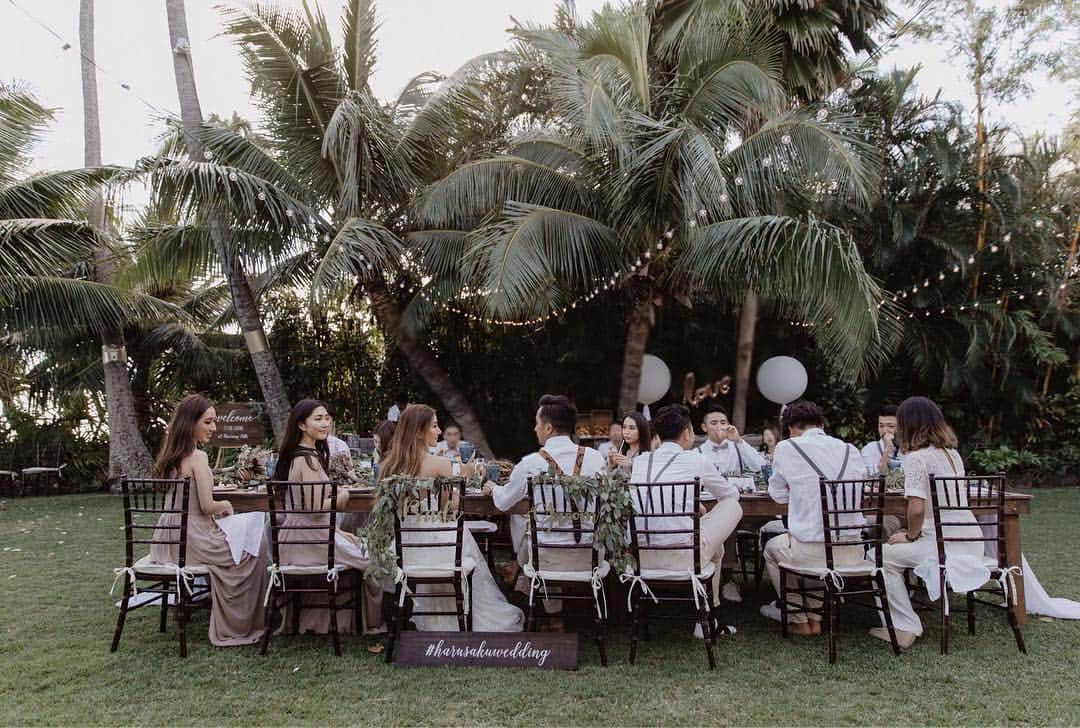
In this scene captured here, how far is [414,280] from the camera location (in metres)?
11.0

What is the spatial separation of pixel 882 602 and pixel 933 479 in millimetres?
775

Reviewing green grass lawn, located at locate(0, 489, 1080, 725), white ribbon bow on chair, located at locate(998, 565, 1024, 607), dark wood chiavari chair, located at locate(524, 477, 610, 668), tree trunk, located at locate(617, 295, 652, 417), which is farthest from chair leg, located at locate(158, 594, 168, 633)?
tree trunk, located at locate(617, 295, 652, 417)

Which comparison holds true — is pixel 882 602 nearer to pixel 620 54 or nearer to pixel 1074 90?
pixel 620 54

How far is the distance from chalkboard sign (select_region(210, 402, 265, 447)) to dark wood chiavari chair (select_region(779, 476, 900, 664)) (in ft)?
26.0

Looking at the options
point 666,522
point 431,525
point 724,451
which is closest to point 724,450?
point 724,451

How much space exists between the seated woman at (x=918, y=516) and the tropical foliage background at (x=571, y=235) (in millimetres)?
→ 3291

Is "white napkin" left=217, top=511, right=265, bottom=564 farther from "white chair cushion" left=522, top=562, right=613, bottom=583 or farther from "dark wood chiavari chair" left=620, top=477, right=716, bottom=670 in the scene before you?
"dark wood chiavari chair" left=620, top=477, right=716, bottom=670

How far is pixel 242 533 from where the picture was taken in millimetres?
4863

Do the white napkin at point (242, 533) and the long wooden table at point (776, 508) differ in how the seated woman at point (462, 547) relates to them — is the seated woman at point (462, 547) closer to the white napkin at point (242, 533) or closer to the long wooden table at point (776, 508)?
the long wooden table at point (776, 508)

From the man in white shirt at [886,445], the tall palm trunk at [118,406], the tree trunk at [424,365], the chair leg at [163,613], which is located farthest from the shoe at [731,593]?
the tall palm trunk at [118,406]

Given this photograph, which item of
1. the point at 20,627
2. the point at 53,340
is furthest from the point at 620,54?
the point at 53,340

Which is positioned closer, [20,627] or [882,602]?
[882,602]

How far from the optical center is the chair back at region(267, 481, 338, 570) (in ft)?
14.7

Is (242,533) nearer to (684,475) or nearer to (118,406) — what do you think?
(684,475)
